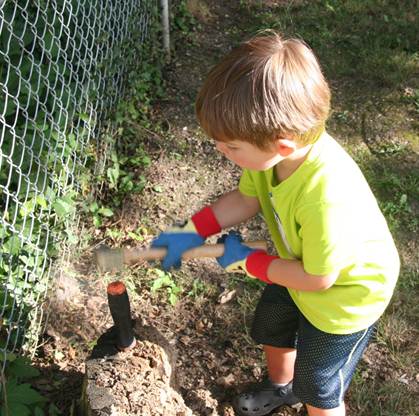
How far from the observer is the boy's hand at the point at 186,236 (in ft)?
6.56

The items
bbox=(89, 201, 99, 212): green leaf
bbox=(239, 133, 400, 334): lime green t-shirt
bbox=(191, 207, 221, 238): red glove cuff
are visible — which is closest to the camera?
bbox=(239, 133, 400, 334): lime green t-shirt

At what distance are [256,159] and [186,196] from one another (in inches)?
71.4

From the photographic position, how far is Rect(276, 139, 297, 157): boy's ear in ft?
5.10

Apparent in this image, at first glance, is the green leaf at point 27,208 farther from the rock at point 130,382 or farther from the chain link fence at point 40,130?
the rock at point 130,382

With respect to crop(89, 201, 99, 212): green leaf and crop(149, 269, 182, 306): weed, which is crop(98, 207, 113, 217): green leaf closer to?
crop(89, 201, 99, 212): green leaf

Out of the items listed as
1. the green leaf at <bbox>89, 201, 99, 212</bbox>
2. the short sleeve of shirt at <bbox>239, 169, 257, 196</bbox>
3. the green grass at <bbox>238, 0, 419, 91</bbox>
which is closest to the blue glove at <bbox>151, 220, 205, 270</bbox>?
the short sleeve of shirt at <bbox>239, 169, 257, 196</bbox>

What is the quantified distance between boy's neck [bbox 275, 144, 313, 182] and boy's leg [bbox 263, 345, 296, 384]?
88 cm

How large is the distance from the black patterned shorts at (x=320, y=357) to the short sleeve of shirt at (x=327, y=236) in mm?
372

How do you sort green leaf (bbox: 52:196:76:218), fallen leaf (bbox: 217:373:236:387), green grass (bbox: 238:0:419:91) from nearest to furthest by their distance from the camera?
1. green leaf (bbox: 52:196:76:218)
2. fallen leaf (bbox: 217:373:236:387)
3. green grass (bbox: 238:0:419:91)

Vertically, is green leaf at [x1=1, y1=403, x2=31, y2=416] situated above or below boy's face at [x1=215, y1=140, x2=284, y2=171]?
below

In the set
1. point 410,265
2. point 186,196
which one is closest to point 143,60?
point 186,196

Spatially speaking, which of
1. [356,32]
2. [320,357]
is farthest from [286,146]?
[356,32]


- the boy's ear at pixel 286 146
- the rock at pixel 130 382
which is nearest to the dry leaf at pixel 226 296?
the rock at pixel 130 382

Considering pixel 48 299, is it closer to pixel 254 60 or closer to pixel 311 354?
pixel 311 354
